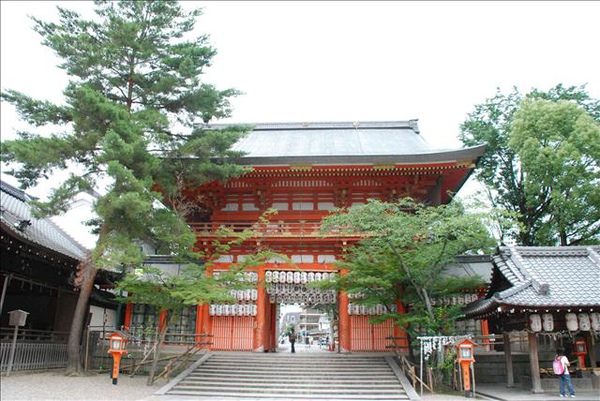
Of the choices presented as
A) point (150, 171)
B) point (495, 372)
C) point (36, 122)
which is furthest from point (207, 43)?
point (495, 372)

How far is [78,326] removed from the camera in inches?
573

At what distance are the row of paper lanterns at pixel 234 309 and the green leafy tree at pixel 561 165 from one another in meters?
13.3

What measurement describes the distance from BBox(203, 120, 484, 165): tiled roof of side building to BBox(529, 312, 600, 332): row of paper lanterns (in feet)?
23.2

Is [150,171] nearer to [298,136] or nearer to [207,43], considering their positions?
[207,43]

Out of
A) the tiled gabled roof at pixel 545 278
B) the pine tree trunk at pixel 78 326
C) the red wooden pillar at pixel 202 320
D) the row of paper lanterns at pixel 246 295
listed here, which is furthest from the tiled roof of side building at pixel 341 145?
the pine tree trunk at pixel 78 326

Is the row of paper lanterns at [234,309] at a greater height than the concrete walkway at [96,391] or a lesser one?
greater

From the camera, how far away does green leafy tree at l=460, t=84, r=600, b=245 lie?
22156mm

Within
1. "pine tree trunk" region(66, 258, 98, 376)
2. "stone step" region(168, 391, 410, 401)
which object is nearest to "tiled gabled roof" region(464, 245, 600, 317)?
"stone step" region(168, 391, 410, 401)

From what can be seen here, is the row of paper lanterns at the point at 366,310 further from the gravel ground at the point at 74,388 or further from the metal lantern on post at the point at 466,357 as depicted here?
the metal lantern on post at the point at 466,357

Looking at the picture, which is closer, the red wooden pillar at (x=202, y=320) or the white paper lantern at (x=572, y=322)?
the white paper lantern at (x=572, y=322)

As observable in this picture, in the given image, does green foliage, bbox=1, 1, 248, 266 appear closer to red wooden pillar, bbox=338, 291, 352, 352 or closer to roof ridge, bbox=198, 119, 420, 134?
red wooden pillar, bbox=338, 291, 352, 352

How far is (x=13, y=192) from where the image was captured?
1958 centimetres

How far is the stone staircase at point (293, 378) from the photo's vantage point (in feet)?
41.2

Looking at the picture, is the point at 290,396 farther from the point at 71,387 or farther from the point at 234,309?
the point at 71,387
